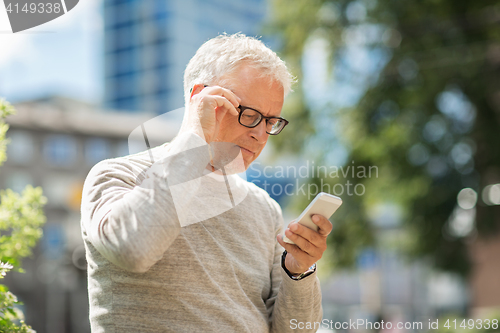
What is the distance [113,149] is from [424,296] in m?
21.1

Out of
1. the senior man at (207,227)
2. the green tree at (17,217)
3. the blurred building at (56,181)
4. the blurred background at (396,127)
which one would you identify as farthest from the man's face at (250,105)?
the blurred building at (56,181)

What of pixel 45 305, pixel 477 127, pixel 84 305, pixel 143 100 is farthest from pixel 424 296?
pixel 143 100

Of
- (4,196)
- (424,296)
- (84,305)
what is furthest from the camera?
(84,305)

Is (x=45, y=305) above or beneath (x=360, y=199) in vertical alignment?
beneath

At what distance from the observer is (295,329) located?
1569 mm

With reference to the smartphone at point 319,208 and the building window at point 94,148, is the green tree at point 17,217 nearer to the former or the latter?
the smartphone at point 319,208

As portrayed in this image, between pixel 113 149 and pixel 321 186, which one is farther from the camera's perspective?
pixel 113 149

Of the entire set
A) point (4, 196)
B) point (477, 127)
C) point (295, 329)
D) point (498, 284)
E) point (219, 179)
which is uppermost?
point (219, 179)

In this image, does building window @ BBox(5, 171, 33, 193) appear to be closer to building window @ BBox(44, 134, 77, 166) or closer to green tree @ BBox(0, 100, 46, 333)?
building window @ BBox(44, 134, 77, 166)

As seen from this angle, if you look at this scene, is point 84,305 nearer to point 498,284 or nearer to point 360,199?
point 498,284

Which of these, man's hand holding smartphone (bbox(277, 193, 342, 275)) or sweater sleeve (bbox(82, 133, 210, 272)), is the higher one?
A: sweater sleeve (bbox(82, 133, 210, 272))

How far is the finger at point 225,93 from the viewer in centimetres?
127
